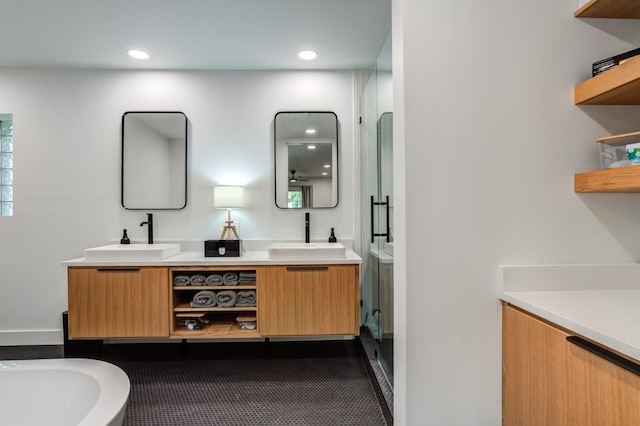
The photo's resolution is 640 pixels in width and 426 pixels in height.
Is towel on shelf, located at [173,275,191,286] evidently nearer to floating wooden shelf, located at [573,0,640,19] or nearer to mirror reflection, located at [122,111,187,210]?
mirror reflection, located at [122,111,187,210]

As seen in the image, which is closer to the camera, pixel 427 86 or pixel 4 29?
pixel 427 86

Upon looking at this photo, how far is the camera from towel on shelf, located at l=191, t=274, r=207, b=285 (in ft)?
7.29

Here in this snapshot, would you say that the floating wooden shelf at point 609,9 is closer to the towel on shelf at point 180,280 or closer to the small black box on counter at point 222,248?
the small black box on counter at point 222,248

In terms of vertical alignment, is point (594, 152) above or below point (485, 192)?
above

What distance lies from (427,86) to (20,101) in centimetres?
338

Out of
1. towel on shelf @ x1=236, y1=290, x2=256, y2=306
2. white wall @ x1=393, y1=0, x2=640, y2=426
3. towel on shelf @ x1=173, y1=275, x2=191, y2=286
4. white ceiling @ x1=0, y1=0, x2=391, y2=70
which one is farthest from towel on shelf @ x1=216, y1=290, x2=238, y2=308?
white ceiling @ x1=0, y1=0, x2=391, y2=70

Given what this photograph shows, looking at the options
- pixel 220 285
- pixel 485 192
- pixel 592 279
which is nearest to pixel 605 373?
pixel 592 279

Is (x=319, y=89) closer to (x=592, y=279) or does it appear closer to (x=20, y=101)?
(x=592, y=279)

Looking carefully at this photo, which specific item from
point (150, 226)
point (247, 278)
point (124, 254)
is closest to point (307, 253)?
point (247, 278)

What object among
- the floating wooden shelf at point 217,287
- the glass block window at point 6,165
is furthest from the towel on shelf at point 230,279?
the glass block window at point 6,165

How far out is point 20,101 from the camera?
8.71 feet

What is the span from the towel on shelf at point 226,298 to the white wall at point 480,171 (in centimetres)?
139

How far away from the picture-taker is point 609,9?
115cm

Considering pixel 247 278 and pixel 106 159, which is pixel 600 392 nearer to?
pixel 247 278
